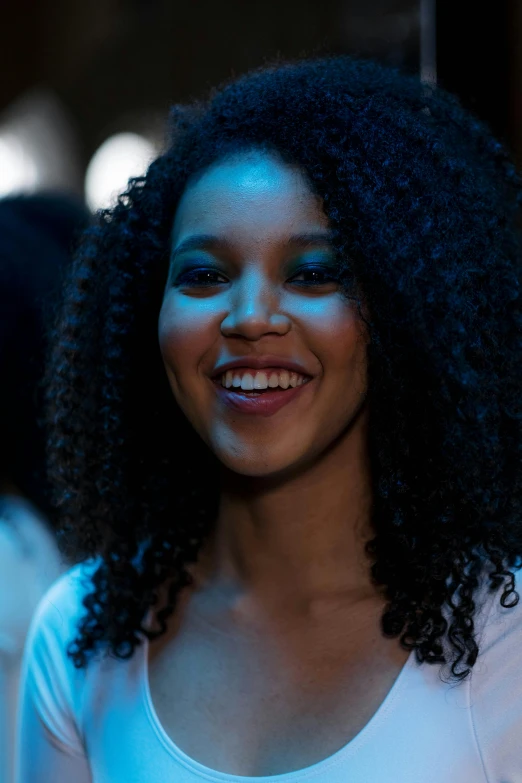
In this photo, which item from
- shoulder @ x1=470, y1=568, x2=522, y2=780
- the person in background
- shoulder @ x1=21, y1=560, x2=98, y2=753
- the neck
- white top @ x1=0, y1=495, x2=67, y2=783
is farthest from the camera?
Result: the person in background

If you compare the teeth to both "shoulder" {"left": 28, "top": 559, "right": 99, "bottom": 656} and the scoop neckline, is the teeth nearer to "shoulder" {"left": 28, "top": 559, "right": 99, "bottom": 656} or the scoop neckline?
the scoop neckline

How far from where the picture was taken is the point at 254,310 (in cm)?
174

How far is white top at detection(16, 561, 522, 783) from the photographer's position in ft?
5.53

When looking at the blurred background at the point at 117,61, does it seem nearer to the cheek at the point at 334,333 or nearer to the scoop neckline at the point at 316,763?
the cheek at the point at 334,333

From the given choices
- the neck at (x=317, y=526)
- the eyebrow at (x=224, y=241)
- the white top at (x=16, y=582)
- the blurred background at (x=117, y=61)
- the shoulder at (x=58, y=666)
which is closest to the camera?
the eyebrow at (x=224, y=241)

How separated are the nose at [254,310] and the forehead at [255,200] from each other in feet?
0.25

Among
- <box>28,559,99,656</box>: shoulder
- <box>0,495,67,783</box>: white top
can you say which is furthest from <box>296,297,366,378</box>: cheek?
<box>0,495,67,783</box>: white top

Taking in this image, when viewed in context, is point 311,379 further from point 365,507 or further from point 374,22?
point 374,22

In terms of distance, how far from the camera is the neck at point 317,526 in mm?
1917

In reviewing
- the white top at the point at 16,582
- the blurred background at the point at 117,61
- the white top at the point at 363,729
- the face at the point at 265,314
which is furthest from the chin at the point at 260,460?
the blurred background at the point at 117,61

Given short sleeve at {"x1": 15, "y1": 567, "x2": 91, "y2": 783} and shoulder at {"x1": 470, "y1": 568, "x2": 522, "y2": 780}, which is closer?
shoulder at {"x1": 470, "y1": 568, "x2": 522, "y2": 780}

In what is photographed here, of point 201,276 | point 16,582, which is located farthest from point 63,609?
point 201,276

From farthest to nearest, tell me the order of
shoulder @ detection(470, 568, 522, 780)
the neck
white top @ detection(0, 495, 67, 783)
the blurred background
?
the blurred background, white top @ detection(0, 495, 67, 783), the neck, shoulder @ detection(470, 568, 522, 780)

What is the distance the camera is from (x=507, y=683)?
171 centimetres
